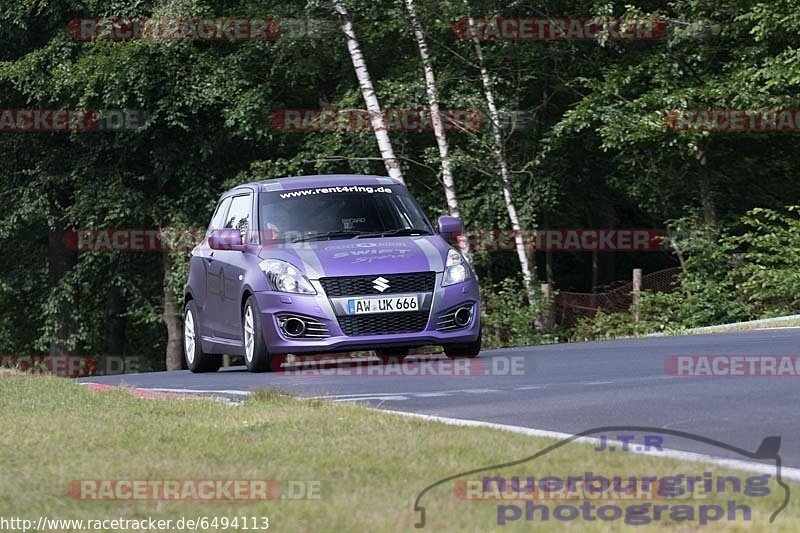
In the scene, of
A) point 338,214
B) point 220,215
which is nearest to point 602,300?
point 220,215

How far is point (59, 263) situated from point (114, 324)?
16.5 ft

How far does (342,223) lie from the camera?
16734 mm

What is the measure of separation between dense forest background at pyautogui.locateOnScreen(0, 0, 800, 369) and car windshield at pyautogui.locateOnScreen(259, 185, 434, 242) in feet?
38.5

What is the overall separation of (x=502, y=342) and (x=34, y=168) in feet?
51.0

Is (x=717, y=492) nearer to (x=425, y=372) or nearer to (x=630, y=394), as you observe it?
(x=630, y=394)

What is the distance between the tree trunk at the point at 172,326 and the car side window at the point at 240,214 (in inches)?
835

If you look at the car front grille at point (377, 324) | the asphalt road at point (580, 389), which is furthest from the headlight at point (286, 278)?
the asphalt road at point (580, 389)

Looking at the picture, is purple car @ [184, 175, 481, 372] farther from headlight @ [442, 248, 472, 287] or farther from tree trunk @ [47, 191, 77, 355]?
tree trunk @ [47, 191, 77, 355]

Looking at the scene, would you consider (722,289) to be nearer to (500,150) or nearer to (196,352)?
(500,150)

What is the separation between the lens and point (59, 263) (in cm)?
4309

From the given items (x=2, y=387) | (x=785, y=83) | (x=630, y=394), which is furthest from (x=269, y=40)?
(x=630, y=394)

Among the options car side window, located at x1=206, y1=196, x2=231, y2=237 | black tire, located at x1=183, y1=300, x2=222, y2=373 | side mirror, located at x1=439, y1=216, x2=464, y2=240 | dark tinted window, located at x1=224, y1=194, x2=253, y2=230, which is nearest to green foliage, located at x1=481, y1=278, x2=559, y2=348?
black tire, located at x1=183, y1=300, x2=222, y2=373

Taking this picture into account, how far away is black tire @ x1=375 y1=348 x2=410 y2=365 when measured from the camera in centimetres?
1781

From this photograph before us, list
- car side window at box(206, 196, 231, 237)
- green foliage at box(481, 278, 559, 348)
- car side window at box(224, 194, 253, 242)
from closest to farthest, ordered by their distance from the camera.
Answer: car side window at box(224, 194, 253, 242) < car side window at box(206, 196, 231, 237) < green foliage at box(481, 278, 559, 348)
